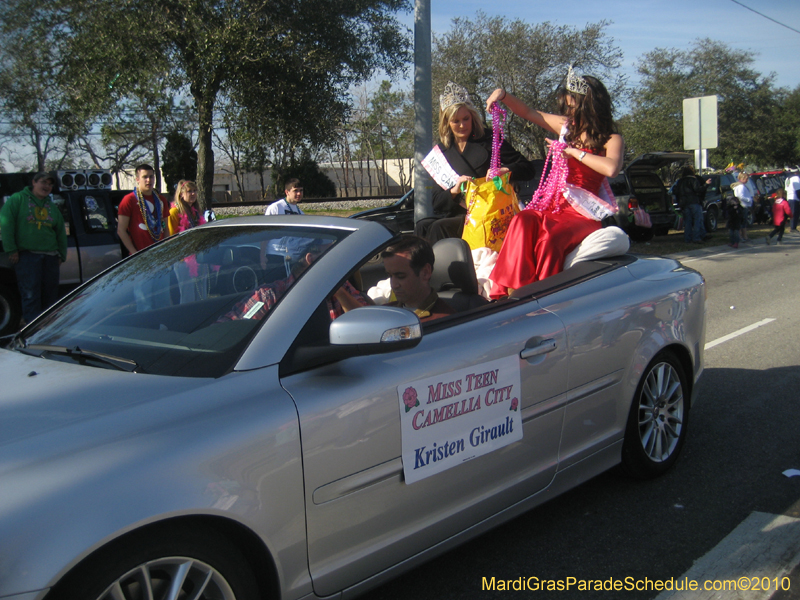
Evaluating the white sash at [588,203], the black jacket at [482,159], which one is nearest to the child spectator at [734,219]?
the black jacket at [482,159]

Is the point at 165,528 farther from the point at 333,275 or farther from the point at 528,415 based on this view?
the point at 528,415

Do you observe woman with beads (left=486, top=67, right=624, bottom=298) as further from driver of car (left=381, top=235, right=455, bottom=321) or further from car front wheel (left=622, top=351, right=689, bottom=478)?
car front wheel (left=622, top=351, right=689, bottom=478)

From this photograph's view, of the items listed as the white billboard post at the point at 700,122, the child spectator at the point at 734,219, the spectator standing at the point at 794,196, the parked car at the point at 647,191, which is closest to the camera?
the child spectator at the point at 734,219

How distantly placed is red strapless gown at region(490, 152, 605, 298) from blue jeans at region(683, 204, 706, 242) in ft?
48.8

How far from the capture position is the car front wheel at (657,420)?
11.7ft

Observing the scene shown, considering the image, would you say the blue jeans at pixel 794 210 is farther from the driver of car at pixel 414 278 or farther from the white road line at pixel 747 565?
the driver of car at pixel 414 278

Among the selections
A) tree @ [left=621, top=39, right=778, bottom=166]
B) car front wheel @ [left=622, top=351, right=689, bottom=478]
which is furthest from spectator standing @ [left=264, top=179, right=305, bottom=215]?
tree @ [left=621, top=39, right=778, bottom=166]

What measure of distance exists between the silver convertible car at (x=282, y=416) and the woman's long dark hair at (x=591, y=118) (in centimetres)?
119

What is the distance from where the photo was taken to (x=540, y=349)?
291 cm

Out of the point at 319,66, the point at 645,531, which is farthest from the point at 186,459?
the point at 319,66

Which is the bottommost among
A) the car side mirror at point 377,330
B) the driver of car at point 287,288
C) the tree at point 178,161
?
the car side mirror at point 377,330

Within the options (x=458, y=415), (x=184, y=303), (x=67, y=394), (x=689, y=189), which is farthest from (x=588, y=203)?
(x=689, y=189)

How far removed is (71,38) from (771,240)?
1764 cm

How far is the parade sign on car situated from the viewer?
2.45 meters
